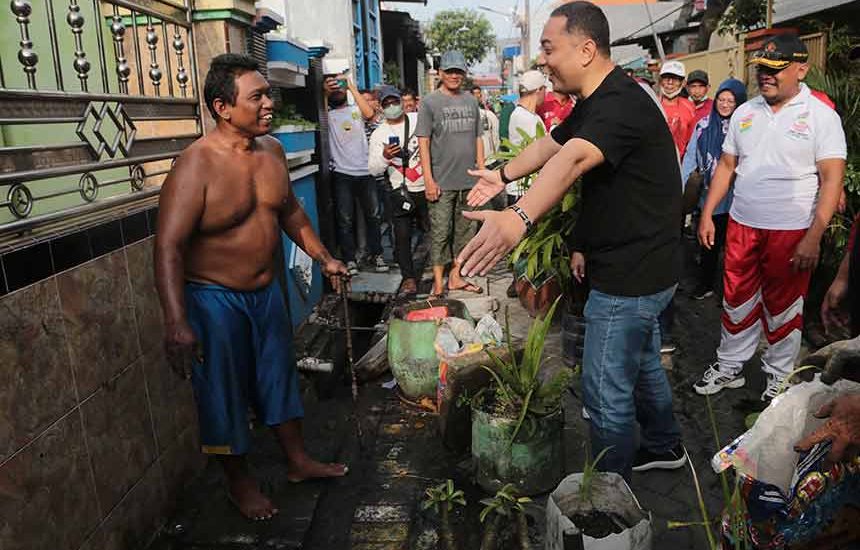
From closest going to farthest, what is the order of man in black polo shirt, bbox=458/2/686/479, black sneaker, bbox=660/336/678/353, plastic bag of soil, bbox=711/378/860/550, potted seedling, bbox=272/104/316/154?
plastic bag of soil, bbox=711/378/860/550 < man in black polo shirt, bbox=458/2/686/479 < black sneaker, bbox=660/336/678/353 < potted seedling, bbox=272/104/316/154

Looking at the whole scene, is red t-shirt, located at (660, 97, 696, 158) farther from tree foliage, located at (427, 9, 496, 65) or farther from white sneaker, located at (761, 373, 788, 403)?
tree foliage, located at (427, 9, 496, 65)

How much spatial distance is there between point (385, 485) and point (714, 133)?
4.51m

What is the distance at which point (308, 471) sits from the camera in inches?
142

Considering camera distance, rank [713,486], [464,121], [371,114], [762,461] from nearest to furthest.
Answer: [762,461] → [713,486] → [464,121] → [371,114]

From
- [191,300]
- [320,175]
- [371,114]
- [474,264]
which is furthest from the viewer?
[371,114]

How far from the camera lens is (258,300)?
3312 mm

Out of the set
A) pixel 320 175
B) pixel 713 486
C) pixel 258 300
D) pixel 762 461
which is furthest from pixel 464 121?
pixel 762 461

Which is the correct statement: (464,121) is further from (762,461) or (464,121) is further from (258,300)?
(762,461)

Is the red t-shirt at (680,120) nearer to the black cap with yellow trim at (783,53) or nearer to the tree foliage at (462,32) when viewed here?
the black cap with yellow trim at (783,53)

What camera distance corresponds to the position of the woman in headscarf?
19.4 ft

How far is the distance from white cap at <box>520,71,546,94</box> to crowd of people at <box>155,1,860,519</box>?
2.87 meters

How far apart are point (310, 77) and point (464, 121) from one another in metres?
2.21

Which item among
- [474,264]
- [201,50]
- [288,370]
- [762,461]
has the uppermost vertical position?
[201,50]

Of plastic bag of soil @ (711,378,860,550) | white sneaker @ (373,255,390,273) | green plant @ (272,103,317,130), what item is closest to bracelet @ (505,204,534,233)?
plastic bag of soil @ (711,378,860,550)
